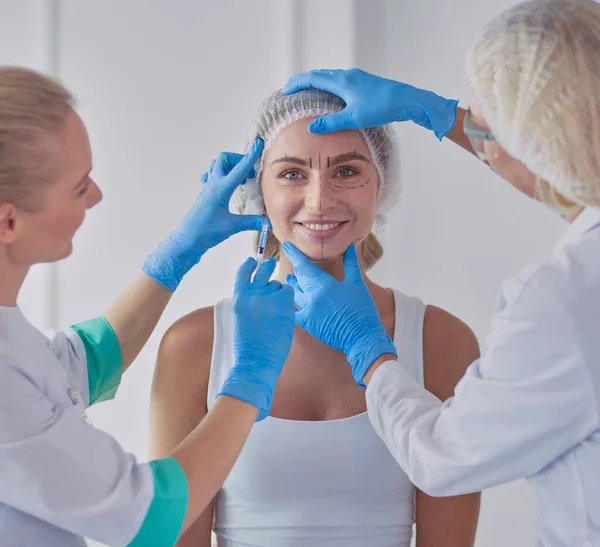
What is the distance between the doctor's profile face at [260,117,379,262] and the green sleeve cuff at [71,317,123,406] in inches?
16.2

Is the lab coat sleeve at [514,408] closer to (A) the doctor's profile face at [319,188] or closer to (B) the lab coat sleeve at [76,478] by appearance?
(B) the lab coat sleeve at [76,478]

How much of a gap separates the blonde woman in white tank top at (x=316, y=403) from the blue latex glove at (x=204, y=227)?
51 mm

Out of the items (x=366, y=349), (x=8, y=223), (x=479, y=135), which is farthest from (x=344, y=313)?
(x=8, y=223)

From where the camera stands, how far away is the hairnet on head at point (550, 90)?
0.99 metres

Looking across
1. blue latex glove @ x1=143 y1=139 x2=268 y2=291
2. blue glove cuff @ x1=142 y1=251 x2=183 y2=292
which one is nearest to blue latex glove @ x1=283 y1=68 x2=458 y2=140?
blue latex glove @ x1=143 y1=139 x2=268 y2=291

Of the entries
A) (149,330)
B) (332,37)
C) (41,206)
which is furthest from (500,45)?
(332,37)

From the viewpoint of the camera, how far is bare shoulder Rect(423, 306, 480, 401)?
1.57 meters

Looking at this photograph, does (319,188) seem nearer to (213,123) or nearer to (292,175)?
(292,175)

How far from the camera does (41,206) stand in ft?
3.39

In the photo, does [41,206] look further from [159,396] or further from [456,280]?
[456,280]

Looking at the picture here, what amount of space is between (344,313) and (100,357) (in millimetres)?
462

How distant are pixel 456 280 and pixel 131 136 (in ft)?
3.26

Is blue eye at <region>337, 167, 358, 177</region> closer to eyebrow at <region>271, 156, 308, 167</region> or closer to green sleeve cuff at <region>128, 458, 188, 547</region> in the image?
eyebrow at <region>271, 156, 308, 167</region>

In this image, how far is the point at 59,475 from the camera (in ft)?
3.18
